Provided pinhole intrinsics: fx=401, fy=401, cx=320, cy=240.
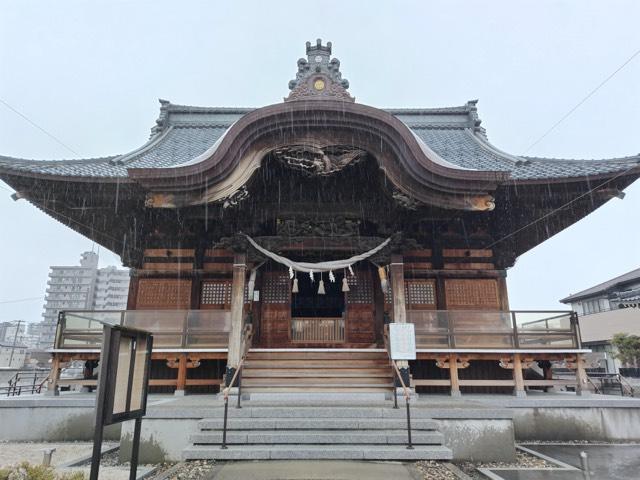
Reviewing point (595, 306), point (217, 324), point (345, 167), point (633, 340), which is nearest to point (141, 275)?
point (217, 324)

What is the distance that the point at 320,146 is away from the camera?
26.4 ft

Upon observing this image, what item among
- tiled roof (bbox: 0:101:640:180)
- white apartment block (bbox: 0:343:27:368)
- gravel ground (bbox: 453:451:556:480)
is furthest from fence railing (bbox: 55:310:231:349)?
white apartment block (bbox: 0:343:27:368)

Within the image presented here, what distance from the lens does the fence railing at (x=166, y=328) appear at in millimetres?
8883

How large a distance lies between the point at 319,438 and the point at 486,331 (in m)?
4.78

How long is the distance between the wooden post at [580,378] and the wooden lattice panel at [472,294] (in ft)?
7.09

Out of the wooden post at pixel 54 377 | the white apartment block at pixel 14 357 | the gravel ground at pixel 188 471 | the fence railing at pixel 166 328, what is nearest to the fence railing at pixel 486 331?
the fence railing at pixel 166 328

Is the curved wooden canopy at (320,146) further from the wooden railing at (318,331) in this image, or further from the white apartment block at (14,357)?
the white apartment block at (14,357)

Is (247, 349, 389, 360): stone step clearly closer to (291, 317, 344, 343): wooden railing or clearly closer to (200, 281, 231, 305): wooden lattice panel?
(291, 317, 344, 343): wooden railing

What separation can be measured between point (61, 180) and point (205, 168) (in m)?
3.13

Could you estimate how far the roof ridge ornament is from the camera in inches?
393

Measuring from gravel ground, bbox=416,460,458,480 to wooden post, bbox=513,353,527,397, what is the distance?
3947 mm

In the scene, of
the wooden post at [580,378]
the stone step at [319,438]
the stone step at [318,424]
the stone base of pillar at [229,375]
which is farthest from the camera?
the wooden post at [580,378]

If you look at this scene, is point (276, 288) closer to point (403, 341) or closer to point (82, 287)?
point (403, 341)

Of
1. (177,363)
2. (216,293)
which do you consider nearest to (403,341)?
(177,363)
